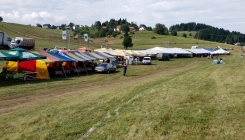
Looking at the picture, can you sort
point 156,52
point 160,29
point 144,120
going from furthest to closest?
point 160,29 → point 156,52 → point 144,120

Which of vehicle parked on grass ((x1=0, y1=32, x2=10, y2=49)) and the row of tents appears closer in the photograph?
the row of tents

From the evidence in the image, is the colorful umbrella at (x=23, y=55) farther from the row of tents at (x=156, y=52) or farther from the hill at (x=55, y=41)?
the hill at (x=55, y=41)

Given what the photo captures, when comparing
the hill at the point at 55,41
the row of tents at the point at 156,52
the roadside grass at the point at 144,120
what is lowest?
the roadside grass at the point at 144,120

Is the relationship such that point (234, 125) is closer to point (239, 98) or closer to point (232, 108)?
point (232, 108)

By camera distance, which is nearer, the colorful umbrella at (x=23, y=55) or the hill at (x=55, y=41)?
the colorful umbrella at (x=23, y=55)

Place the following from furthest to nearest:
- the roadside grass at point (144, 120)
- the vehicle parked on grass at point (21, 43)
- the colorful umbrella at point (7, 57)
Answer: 1. the vehicle parked on grass at point (21, 43)
2. the colorful umbrella at point (7, 57)
3. the roadside grass at point (144, 120)

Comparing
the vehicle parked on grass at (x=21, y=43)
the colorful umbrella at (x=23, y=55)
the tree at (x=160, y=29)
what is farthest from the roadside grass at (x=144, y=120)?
the tree at (x=160, y=29)

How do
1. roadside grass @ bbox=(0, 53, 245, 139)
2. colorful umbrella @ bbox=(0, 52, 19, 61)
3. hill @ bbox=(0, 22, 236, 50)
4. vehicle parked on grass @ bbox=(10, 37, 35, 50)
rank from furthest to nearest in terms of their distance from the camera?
hill @ bbox=(0, 22, 236, 50)
vehicle parked on grass @ bbox=(10, 37, 35, 50)
colorful umbrella @ bbox=(0, 52, 19, 61)
roadside grass @ bbox=(0, 53, 245, 139)

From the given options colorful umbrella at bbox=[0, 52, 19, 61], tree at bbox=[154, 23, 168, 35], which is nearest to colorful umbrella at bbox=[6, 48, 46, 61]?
colorful umbrella at bbox=[0, 52, 19, 61]

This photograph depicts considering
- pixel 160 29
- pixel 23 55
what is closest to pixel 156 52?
pixel 23 55

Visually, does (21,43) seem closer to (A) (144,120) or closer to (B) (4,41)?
(B) (4,41)

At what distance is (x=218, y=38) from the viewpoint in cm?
18688

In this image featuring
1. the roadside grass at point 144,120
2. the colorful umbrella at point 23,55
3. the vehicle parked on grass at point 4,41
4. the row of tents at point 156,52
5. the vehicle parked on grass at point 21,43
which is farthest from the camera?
the vehicle parked on grass at point 21,43

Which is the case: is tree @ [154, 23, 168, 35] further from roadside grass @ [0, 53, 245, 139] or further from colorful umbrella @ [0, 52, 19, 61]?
roadside grass @ [0, 53, 245, 139]
